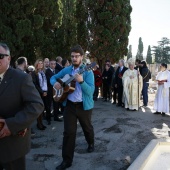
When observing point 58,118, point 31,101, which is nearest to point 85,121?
point 31,101

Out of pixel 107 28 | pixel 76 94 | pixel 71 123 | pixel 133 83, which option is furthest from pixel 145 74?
pixel 71 123

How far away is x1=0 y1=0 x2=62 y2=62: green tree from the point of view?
1199 cm

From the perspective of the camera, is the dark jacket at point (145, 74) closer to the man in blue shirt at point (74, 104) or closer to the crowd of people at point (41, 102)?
the crowd of people at point (41, 102)

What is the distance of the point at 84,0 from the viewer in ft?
51.5

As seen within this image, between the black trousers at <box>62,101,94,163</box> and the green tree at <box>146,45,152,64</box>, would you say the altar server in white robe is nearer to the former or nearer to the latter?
the black trousers at <box>62,101,94,163</box>

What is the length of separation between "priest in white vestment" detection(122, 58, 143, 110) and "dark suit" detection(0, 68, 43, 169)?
8328 millimetres

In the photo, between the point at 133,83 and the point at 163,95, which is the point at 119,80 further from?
the point at 163,95

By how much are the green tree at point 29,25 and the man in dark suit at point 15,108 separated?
9.50 m

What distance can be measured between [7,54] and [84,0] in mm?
13801

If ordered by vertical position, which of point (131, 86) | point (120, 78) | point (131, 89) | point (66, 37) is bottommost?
point (131, 89)

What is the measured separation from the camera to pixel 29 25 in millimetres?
12250

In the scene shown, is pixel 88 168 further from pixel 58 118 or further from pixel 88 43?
pixel 88 43

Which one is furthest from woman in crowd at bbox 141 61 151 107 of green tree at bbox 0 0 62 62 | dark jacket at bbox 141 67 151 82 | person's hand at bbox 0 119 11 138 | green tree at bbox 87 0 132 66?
person's hand at bbox 0 119 11 138

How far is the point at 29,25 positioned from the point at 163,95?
6604mm
